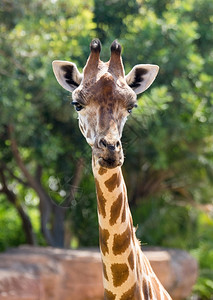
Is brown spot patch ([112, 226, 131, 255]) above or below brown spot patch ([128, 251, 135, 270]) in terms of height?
above

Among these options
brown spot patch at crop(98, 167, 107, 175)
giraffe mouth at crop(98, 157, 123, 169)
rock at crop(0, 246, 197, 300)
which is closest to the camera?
giraffe mouth at crop(98, 157, 123, 169)

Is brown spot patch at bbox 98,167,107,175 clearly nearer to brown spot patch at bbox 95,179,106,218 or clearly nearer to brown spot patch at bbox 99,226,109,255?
brown spot patch at bbox 95,179,106,218

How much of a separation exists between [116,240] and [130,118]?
18.2 ft

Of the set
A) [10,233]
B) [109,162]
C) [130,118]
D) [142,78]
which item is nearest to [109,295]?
[109,162]

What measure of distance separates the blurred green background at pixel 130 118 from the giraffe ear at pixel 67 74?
161 inches

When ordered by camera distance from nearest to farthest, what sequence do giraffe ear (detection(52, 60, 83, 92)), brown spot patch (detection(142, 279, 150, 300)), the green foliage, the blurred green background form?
Result: brown spot patch (detection(142, 279, 150, 300)) < giraffe ear (detection(52, 60, 83, 92)) < the blurred green background < the green foliage

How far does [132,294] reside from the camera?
15.5ft

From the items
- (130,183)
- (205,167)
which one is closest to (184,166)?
(205,167)

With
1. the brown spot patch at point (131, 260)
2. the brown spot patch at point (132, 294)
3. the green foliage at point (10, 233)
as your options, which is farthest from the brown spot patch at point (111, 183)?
the green foliage at point (10, 233)

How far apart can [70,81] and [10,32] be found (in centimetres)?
722

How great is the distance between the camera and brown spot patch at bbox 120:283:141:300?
185 inches

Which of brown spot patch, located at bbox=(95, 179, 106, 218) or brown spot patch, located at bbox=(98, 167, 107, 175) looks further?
brown spot patch, located at bbox=(95, 179, 106, 218)

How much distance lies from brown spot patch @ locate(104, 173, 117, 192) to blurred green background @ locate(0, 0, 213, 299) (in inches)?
184

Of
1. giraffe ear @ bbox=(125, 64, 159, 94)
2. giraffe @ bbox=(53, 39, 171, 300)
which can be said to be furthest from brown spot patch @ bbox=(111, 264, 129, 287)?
giraffe ear @ bbox=(125, 64, 159, 94)
